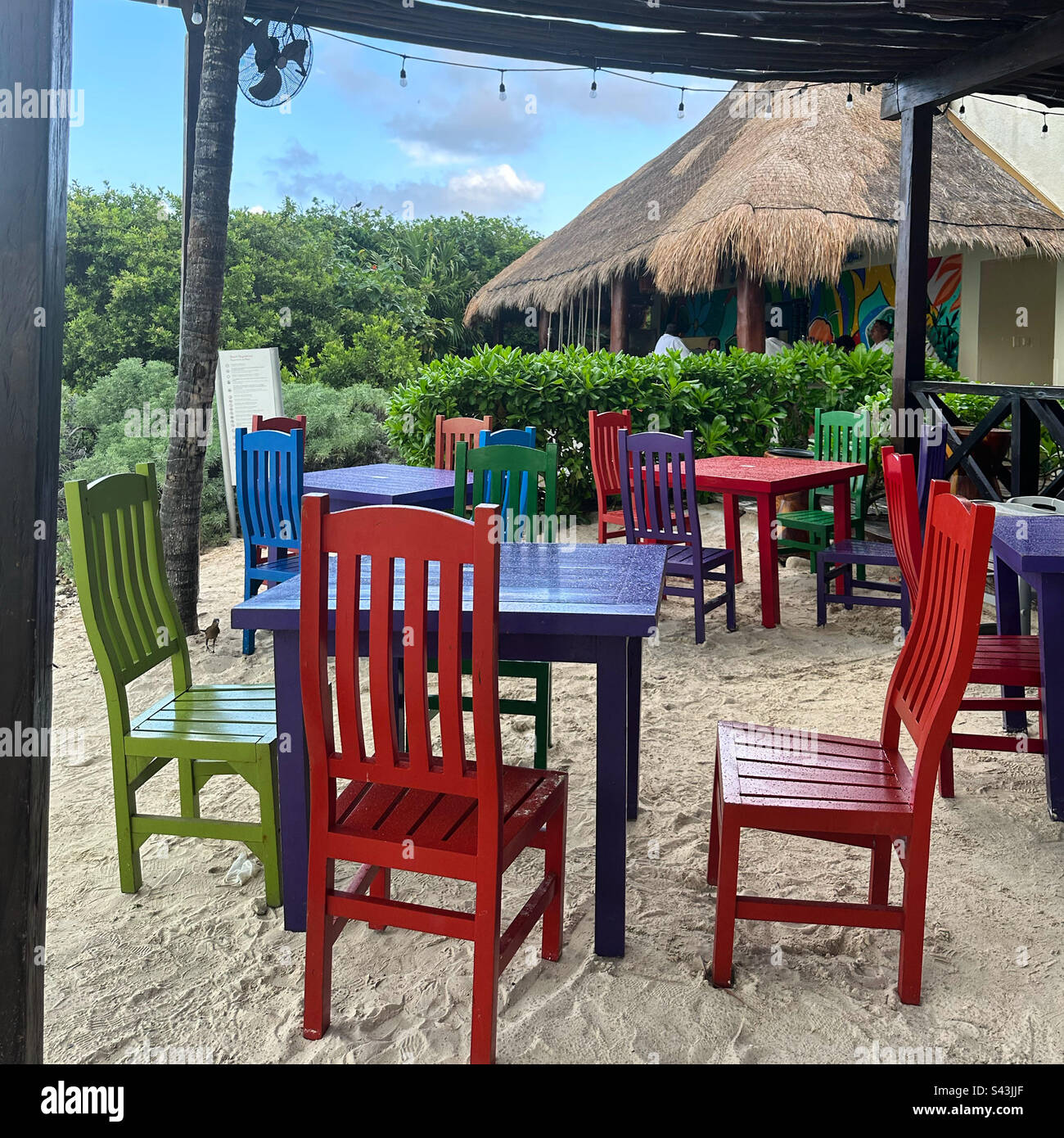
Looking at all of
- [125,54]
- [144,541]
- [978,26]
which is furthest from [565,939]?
[125,54]

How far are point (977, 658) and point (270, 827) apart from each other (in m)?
2.15

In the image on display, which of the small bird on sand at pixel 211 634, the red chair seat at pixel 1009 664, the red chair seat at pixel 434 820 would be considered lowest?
the small bird on sand at pixel 211 634

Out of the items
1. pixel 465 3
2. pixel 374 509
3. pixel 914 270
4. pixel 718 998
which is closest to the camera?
pixel 374 509

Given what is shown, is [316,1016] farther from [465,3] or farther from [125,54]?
[125,54]

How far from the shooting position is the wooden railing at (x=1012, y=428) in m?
5.01

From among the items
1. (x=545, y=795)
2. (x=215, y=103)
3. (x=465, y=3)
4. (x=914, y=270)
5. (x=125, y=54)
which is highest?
(x=125, y=54)

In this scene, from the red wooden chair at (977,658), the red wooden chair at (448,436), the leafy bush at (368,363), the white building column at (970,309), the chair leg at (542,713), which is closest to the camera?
the red wooden chair at (977,658)

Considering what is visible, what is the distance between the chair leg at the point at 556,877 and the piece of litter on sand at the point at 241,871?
2.88ft

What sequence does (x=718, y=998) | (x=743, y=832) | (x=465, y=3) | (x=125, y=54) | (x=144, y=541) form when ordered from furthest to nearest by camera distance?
(x=125, y=54)
(x=465, y=3)
(x=743, y=832)
(x=144, y=541)
(x=718, y=998)

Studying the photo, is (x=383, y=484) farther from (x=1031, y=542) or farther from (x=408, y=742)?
(x=408, y=742)

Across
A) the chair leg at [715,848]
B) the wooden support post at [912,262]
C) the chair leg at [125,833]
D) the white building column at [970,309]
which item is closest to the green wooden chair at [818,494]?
the wooden support post at [912,262]

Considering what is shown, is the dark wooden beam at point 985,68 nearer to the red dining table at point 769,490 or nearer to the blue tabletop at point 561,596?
the red dining table at point 769,490

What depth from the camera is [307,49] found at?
5469 mm

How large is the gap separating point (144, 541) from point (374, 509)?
127 centimetres
